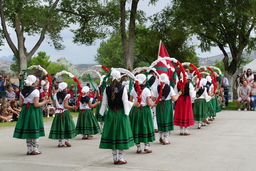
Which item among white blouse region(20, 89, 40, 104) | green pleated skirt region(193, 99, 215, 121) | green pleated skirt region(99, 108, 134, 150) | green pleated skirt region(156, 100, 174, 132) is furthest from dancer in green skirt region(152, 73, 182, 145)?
green pleated skirt region(193, 99, 215, 121)

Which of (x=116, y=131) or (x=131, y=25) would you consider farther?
(x=131, y=25)

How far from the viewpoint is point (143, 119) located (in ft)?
29.7

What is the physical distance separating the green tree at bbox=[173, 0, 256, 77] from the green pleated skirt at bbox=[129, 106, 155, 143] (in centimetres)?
1702

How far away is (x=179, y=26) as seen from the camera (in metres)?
27.8

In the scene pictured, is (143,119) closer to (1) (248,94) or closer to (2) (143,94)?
(2) (143,94)

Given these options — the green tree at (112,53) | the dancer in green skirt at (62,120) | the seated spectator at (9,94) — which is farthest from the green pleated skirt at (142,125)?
the green tree at (112,53)

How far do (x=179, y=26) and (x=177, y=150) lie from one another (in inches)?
758

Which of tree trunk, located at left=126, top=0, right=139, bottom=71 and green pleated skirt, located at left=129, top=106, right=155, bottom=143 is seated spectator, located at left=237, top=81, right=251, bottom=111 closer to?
tree trunk, located at left=126, top=0, right=139, bottom=71

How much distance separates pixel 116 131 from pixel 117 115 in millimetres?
301

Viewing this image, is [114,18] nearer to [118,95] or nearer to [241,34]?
[241,34]

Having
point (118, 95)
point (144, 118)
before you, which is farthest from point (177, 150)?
point (118, 95)

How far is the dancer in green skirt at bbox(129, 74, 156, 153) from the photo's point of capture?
895cm

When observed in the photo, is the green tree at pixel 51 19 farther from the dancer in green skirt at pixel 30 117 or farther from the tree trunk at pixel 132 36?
the dancer in green skirt at pixel 30 117

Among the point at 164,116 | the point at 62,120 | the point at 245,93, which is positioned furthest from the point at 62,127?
the point at 245,93
